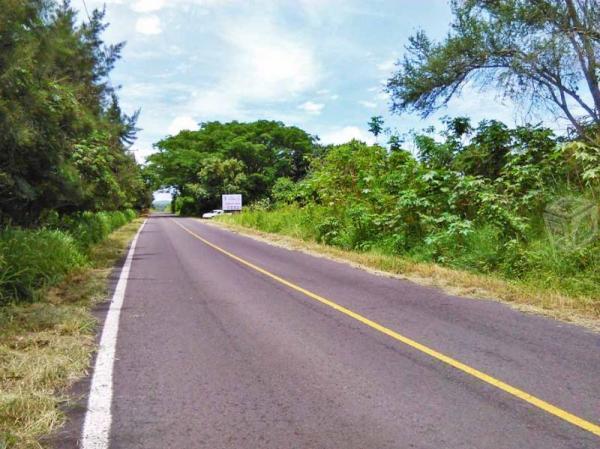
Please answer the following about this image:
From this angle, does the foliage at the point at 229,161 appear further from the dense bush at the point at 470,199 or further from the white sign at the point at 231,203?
the dense bush at the point at 470,199

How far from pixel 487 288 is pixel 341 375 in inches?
218

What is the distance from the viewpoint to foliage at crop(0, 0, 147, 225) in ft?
25.3

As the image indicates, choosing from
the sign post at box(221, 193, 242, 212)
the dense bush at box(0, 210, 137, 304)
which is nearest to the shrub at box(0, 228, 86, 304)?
the dense bush at box(0, 210, 137, 304)

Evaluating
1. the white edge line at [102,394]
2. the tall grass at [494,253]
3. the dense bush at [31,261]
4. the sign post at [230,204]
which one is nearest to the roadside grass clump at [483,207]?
the tall grass at [494,253]

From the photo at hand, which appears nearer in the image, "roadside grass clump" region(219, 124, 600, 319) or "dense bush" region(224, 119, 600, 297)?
"roadside grass clump" region(219, 124, 600, 319)

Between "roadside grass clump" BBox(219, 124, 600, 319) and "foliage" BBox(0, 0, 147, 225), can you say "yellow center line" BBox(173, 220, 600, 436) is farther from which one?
"foliage" BBox(0, 0, 147, 225)

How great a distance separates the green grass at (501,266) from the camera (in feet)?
28.6

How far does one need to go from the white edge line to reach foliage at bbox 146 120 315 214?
6635 cm

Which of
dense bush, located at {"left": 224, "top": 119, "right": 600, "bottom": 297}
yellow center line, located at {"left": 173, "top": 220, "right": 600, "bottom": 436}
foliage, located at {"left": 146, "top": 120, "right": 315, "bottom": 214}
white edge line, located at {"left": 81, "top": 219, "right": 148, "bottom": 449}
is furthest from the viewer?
foliage, located at {"left": 146, "top": 120, "right": 315, "bottom": 214}

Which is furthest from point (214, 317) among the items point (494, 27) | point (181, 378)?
point (494, 27)

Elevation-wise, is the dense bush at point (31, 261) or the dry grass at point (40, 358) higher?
the dense bush at point (31, 261)

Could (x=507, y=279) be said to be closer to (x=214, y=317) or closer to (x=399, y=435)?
(x=214, y=317)

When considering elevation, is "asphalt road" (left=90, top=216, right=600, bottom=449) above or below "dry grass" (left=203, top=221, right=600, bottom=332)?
below

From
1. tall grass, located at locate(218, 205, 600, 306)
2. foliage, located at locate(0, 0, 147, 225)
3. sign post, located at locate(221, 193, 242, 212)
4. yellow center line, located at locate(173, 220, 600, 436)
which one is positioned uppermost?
foliage, located at locate(0, 0, 147, 225)
